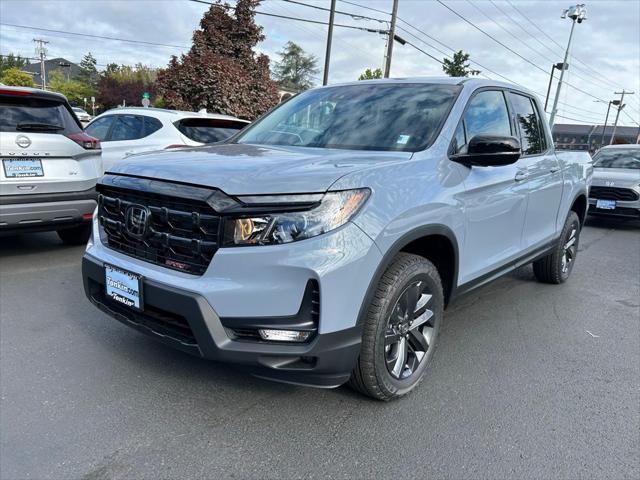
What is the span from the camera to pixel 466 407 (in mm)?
2818

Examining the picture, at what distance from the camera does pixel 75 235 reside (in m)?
5.91

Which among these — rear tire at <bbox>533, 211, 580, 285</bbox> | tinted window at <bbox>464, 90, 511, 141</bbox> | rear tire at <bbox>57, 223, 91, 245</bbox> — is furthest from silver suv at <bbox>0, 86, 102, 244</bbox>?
rear tire at <bbox>533, 211, 580, 285</bbox>

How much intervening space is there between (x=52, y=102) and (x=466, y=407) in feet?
16.0

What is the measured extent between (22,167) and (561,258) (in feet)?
17.7

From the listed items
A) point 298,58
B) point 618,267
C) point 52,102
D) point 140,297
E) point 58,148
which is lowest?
point 618,267

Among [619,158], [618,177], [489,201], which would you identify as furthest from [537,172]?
[619,158]

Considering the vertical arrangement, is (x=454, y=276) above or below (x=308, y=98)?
below

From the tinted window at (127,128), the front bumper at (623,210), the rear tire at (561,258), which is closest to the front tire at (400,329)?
the rear tire at (561,258)

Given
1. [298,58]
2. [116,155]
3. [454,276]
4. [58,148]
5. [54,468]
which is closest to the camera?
[54,468]

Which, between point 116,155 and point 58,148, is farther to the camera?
point 116,155

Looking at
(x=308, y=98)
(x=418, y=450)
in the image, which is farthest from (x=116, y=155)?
(x=418, y=450)

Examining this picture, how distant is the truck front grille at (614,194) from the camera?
9413 mm

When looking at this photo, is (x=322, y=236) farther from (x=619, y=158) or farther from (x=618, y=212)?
(x=619, y=158)

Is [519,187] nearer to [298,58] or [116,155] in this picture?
[116,155]
